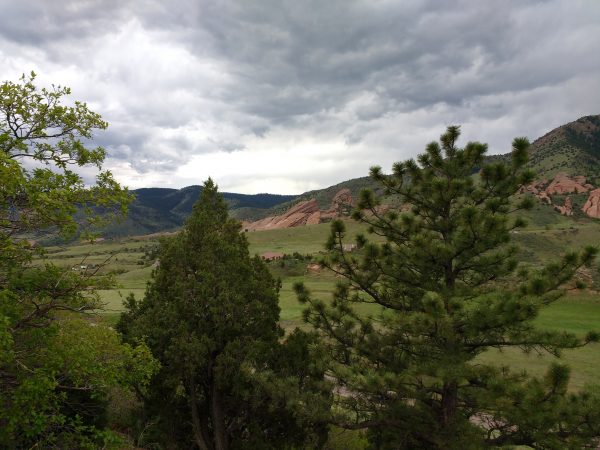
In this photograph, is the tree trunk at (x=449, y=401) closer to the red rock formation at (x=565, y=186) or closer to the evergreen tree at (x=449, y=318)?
the evergreen tree at (x=449, y=318)

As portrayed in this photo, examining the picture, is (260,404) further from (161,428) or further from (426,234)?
(426,234)

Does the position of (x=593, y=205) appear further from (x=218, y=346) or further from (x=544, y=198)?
(x=218, y=346)

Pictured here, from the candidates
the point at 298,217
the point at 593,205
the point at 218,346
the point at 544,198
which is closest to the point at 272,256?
the point at 218,346

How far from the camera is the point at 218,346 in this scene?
468 inches

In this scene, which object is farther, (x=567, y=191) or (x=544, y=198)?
(x=567, y=191)

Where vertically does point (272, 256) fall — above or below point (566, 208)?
below

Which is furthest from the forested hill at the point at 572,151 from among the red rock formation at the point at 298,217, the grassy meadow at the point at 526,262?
the red rock formation at the point at 298,217

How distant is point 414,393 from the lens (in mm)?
9383

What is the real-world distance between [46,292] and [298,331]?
726 cm

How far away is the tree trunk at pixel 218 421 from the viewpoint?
40.1 ft

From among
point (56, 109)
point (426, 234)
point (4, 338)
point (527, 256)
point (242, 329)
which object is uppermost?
point (56, 109)

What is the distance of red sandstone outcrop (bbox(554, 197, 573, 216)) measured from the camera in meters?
96.6

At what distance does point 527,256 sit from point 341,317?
59.3 metres

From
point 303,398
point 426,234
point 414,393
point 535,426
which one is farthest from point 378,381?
point 426,234
